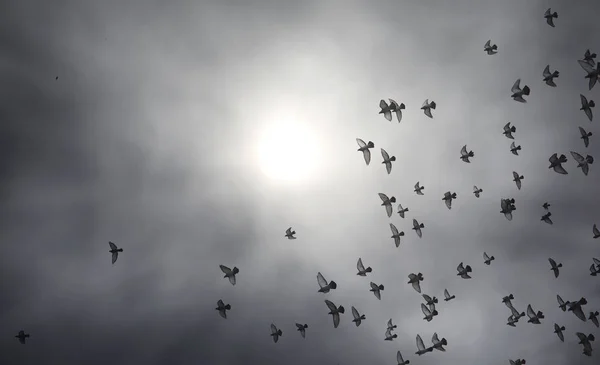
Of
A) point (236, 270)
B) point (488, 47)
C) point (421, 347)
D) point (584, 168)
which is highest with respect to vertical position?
point (488, 47)

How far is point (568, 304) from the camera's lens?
7344cm

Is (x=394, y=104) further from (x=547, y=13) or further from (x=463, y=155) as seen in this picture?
(x=547, y=13)

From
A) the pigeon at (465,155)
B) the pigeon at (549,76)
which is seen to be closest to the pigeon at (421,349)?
the pigeon at (465,155)

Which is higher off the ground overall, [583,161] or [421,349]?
[583,161]

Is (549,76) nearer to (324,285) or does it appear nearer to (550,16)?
(550,16)

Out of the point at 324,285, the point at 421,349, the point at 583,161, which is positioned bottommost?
the point at 421,349

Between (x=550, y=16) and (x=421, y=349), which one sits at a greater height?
(x=550, y=16)

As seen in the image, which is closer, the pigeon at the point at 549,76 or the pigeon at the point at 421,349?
the pigeon at the point at 549,76

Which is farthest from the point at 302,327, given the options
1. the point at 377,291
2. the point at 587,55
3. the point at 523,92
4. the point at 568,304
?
the point at 587,55

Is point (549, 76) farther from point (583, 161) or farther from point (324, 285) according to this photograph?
point (324, 285)

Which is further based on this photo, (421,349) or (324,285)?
(421,349)

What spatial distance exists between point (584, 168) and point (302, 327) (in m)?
→ 42.4

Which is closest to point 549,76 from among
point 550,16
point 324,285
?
point 550,16

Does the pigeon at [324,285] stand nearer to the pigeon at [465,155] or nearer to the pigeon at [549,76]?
the pigeon at [465,155]
